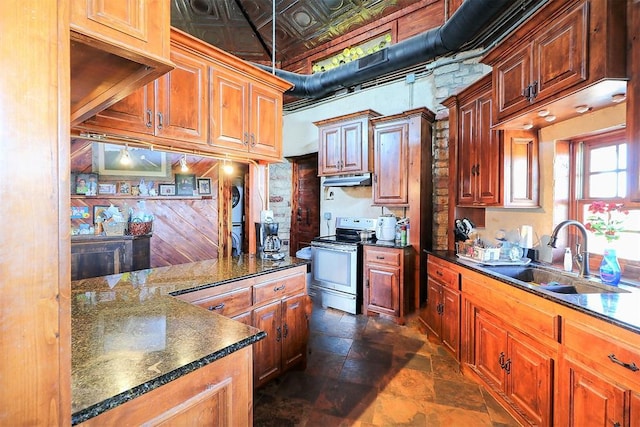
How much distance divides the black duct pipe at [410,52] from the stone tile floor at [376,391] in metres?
3.10

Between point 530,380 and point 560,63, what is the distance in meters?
1.85

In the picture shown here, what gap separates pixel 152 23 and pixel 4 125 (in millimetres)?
654

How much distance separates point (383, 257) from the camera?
3.67 m

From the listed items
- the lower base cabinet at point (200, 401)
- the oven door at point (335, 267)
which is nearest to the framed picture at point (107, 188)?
the oven door at point (335, 267)

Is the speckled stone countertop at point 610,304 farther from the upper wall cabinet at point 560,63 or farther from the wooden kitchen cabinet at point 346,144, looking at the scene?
the wooden kitchen cabinet at point 346,144

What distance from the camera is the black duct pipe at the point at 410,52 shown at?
283 centimetres

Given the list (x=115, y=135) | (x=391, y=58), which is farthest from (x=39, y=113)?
(x=391, y=58)

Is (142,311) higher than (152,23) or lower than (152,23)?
lower

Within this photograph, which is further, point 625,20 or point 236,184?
point 236,184

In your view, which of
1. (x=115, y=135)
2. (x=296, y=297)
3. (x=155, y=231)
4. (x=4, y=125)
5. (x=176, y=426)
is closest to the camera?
(x=4, y=125)

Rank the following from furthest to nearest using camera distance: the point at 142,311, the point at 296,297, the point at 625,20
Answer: the point at 296,297, the point at 625,20, the point at 142,311

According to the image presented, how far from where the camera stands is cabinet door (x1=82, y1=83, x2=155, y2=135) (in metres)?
1.71

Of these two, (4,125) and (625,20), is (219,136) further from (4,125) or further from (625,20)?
(625,20)

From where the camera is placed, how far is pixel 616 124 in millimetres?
1984
